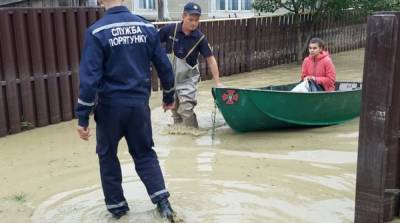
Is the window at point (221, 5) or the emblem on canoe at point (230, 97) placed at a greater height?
the window at point (221, 5)

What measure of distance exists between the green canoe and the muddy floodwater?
17cm

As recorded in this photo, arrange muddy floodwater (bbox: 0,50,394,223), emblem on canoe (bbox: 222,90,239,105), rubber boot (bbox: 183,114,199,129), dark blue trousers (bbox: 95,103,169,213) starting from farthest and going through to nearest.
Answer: rubber boot (bbox: 183,114,199,129) → emblem on canoe (bbox: 222,90,239,105) → muddy floodwater (bbox: 0,50,394,223) → dark blue trousers (bbox: 95,103,169,213)

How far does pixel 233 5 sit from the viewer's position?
23.4 metres

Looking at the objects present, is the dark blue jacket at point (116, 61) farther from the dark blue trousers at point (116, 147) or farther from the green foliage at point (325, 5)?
the green foliage at point (325, 5)

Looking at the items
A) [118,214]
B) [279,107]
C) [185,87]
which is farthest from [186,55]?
[118,214]

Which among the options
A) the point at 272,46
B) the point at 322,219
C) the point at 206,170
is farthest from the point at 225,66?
the point at 322,219

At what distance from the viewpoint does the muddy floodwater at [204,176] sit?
4.78 metres

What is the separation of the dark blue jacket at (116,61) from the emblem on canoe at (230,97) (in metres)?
2.61

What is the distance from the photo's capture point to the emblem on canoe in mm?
6980

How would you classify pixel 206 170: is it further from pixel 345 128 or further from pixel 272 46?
pixel 272 46

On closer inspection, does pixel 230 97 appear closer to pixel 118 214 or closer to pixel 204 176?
pixel 204 176

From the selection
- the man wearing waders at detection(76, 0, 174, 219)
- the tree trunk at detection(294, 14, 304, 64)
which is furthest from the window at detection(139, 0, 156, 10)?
the man wearing waders at detection(76, 0, 174, 219)

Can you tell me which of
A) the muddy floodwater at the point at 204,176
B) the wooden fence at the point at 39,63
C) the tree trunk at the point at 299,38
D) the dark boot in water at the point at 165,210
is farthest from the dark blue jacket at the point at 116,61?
the tree trunk at the point at 299,38

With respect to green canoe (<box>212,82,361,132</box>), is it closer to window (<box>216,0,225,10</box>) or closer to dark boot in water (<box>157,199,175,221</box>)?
dark boot in water (<box>157,199,175,221</box>)
